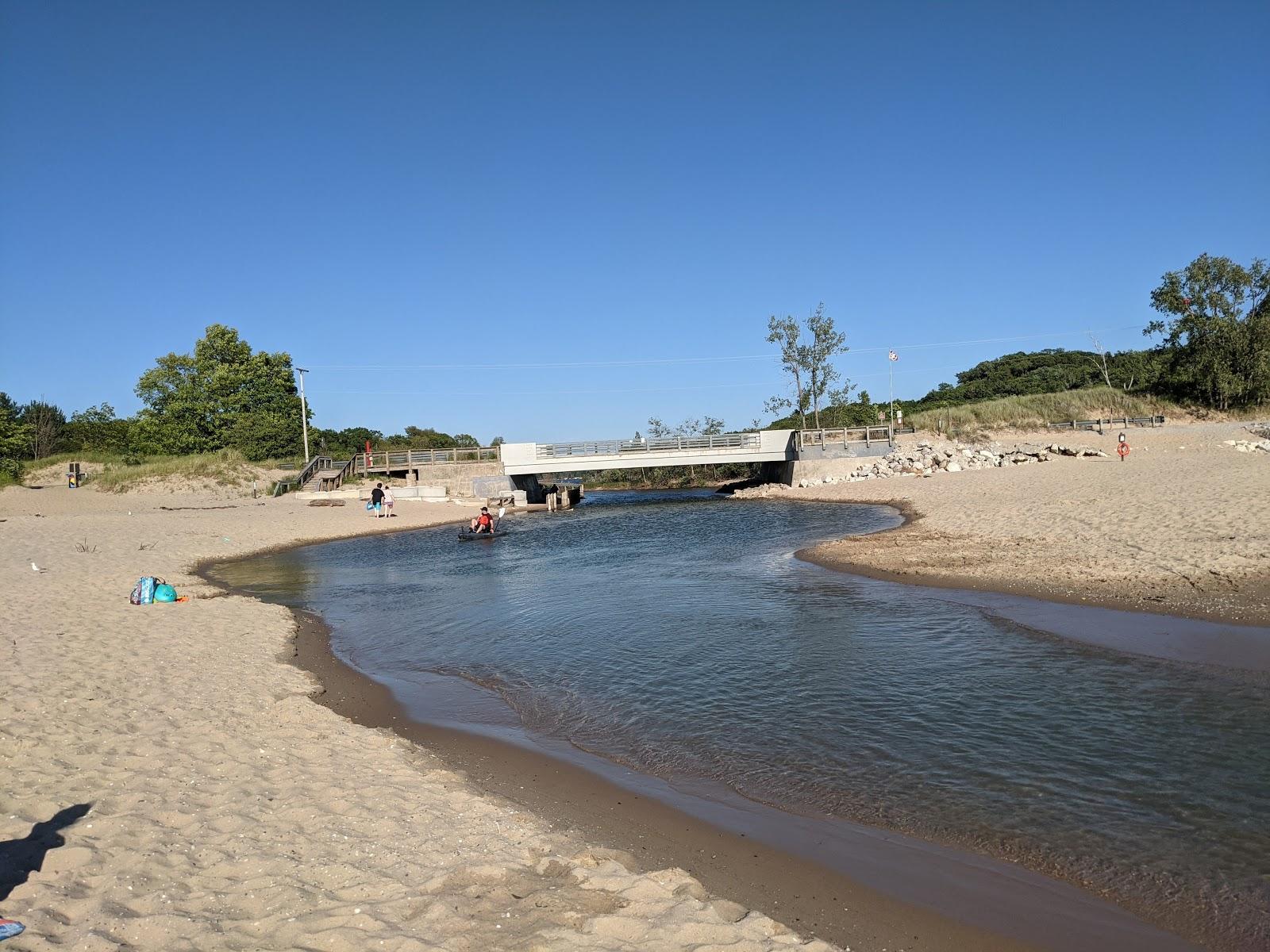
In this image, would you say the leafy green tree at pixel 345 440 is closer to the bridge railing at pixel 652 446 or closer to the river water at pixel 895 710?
the bridge railing at pixel 652 446

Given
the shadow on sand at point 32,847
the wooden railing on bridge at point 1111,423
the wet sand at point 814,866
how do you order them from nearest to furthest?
the shadow on sand at point 32,847
the wet sand at point 814,866
the wooden railing on bridge at point 1111,423

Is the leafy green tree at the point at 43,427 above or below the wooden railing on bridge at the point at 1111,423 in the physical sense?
above

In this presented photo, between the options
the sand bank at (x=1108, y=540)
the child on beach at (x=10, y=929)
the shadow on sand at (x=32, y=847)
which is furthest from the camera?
the sand bank at (x=1108, y=540)

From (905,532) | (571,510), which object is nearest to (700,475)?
(571,510)

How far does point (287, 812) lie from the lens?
5828mm

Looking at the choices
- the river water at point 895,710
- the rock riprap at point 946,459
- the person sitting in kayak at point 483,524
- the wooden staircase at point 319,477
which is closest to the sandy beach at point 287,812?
the river water at point 895,710

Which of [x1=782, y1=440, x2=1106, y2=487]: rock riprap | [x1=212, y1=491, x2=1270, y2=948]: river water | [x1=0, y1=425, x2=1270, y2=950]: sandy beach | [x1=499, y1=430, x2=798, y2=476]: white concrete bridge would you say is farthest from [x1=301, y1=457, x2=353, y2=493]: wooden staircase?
[x1=0, y1=425, x2=1270, y2=950]: sandy beach

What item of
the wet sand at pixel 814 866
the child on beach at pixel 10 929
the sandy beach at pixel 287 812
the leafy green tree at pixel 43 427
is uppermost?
the leafy green tree at pixel 43 427

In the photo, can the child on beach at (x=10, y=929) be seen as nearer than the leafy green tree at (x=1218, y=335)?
Yes

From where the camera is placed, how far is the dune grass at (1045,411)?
52531mm

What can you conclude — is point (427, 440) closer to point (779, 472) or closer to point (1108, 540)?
point (779, 472)

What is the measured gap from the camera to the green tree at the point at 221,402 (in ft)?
190

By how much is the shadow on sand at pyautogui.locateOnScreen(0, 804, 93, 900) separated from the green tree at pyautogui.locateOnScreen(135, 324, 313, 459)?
178 feet

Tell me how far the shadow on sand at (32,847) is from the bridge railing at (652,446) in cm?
4499
